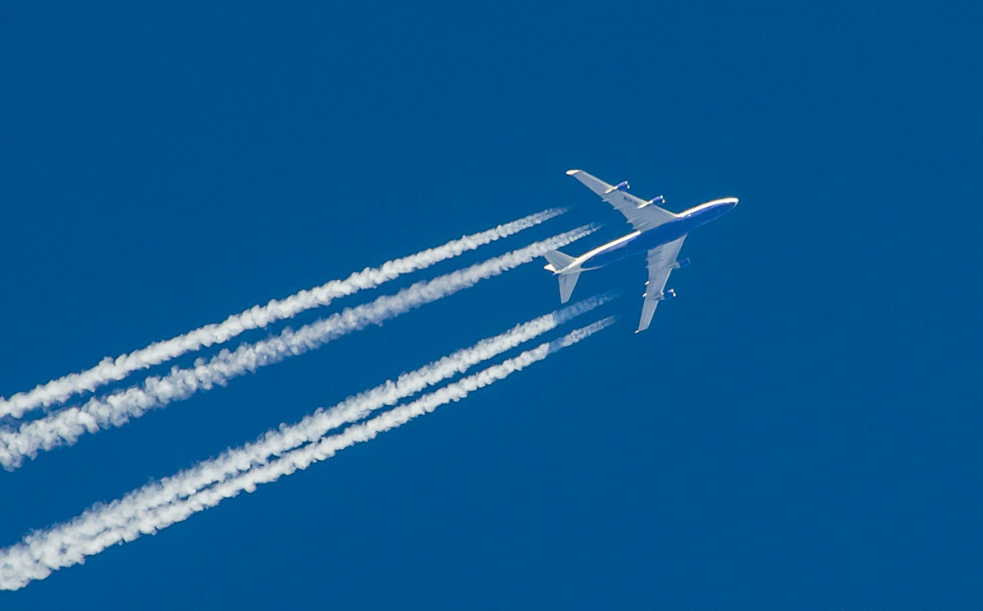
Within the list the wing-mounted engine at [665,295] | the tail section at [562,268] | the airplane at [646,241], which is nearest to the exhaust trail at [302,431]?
the tail section at [562,268]

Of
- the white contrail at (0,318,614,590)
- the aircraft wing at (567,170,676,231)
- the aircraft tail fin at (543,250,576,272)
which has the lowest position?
the white contrail at (0,318,614,590)

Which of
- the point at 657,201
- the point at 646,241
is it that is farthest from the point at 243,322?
the point at 657,201

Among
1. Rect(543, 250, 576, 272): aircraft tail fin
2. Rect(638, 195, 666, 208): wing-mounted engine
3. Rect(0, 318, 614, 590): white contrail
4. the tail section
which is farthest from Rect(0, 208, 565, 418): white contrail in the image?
Rect(0, 318, 614, 590): white contrail

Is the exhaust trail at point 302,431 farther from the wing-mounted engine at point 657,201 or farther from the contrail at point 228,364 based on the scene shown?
the wing-mounted engine at point 657,201

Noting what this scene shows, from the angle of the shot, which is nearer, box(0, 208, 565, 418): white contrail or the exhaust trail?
the exhaust trail

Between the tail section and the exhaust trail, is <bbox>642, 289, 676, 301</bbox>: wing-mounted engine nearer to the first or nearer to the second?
the tail section

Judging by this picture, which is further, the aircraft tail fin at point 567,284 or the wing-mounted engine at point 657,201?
the wing-mounted engine at point 657,201

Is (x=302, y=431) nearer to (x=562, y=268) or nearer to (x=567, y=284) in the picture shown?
(x=567, y=284)
